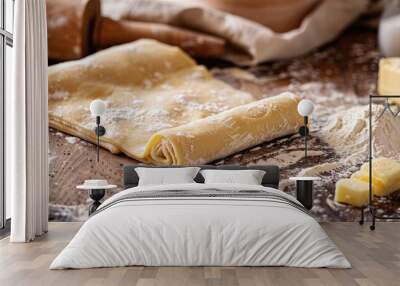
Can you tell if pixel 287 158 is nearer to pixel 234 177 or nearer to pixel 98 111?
pixel 234 177

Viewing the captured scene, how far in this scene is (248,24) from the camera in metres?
6.95

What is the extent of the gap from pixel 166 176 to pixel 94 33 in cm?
201

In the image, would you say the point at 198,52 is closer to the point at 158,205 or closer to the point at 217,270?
the point at 158,205

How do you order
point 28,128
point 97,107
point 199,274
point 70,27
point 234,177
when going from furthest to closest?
point 70,27 → point 97,107 → point 234,177 → point 28,128 → point 199,274

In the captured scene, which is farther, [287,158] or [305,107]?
[287,158]

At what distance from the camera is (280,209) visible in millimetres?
4301

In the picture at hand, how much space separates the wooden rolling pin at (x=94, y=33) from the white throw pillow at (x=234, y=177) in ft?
5.10

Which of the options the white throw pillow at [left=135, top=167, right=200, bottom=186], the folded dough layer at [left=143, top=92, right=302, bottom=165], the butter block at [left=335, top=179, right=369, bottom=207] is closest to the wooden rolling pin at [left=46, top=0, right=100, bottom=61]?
the folded dough layer at [left=143, top=92, right=302, bottom=165]

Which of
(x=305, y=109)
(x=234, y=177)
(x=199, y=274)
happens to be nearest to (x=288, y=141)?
(x=305, y=109)

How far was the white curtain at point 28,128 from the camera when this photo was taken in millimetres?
5297

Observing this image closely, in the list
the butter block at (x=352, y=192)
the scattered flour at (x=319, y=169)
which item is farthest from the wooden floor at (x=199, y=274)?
the scattered flour at (x=319, y=169)

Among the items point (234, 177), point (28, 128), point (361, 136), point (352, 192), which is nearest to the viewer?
point (28, 128)

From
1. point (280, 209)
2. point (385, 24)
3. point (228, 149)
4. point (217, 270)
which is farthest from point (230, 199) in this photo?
point (385, 24)

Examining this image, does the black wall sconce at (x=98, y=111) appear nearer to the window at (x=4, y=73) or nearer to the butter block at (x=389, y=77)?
the window at (x=4, y=73)
